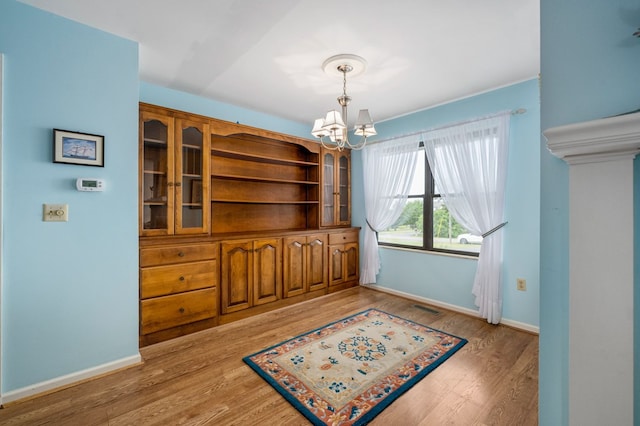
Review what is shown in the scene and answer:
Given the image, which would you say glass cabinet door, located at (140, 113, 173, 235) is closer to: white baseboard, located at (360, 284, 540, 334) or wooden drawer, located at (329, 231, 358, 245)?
wooden drawer, located at (329, 231, 358, 245)

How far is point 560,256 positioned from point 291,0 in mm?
1953

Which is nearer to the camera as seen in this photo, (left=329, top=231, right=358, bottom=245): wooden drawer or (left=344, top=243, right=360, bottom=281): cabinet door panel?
(left=329, top=231, right=358, bottom=245): wooden drawer

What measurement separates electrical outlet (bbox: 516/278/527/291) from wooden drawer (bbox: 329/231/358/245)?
2.13 metres

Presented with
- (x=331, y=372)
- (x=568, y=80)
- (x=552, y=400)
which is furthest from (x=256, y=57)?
(x=552, y=400)

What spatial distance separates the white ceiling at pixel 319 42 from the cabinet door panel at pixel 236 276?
5.74 feet

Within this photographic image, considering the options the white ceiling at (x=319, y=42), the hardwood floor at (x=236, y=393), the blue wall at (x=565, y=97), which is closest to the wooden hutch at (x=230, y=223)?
the hardwood floor at (x=236, y=393)

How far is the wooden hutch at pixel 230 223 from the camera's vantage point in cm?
264

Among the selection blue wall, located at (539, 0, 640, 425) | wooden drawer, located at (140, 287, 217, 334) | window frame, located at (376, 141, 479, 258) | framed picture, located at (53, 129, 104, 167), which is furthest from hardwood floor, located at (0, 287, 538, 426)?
framed picture, located at (53, 129, 104, 167)

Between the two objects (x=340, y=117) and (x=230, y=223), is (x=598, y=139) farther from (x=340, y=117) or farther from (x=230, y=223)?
(x=230, y=223)

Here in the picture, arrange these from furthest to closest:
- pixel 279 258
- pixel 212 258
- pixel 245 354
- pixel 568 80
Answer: pixel 279 258
pixel 212 258
pixel 245 354
pixel 568 80

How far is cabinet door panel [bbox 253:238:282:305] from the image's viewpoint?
10.6ft

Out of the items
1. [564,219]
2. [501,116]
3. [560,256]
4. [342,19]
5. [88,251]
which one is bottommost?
[88,251]

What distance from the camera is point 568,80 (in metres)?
0.84

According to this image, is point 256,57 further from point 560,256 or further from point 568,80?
point 560,256
